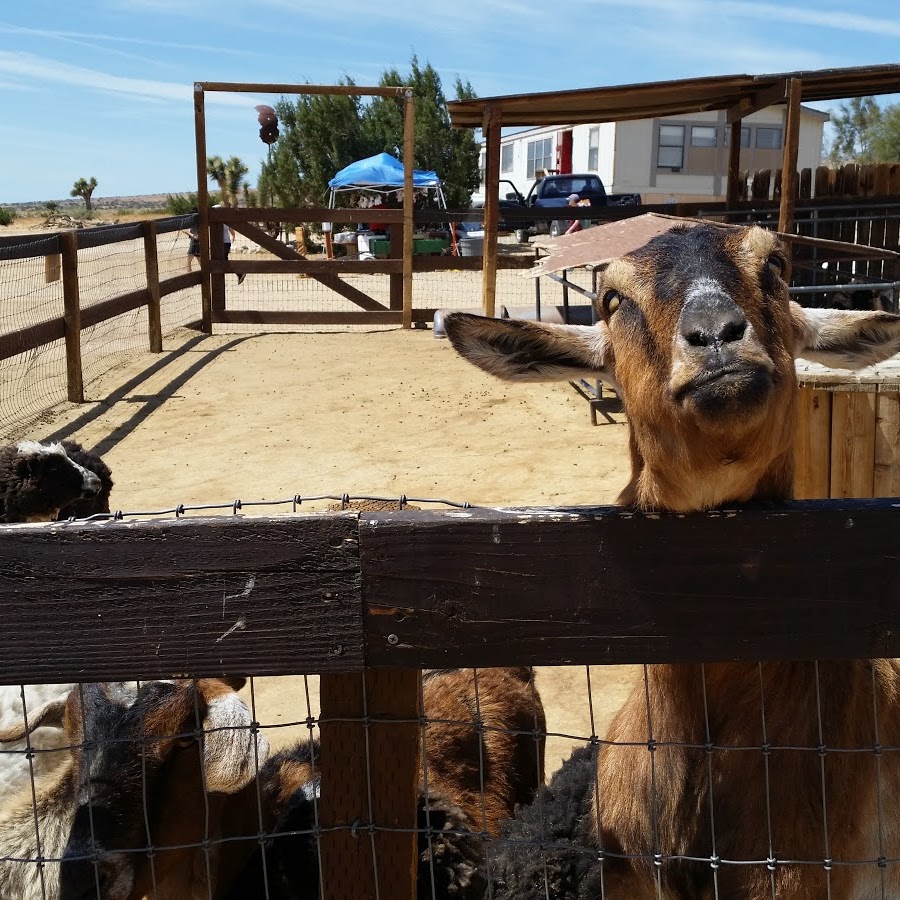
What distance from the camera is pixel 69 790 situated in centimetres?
277

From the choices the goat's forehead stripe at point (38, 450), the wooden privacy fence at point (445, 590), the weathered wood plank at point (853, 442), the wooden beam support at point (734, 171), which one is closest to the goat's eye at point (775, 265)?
the wooden privacy fence at point (445, 590)

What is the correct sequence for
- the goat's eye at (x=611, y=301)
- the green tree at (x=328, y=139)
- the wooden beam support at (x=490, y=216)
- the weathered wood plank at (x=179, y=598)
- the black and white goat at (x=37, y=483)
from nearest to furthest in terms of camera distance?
→ the weathered wood plank at (x=179, y=598), the goat's eye at (x=611, y=301), the black and white goat at (x=37, y=483), the wooden beam support at (x=490, y=216), the green tree at (x=328, y=139)

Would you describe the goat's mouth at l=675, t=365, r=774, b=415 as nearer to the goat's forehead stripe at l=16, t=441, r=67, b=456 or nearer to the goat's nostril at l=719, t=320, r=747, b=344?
the goat's nostril at l=719, t=320, r=747, b=344

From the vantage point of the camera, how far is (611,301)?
2502 mm

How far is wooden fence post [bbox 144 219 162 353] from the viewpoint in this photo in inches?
517

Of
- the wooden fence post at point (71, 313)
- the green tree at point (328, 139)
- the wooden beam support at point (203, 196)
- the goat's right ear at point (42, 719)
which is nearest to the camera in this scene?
the goat's right ear at point (42, 719)

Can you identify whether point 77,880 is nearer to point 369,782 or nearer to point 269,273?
point 369,782

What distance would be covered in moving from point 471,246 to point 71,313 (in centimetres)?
2034

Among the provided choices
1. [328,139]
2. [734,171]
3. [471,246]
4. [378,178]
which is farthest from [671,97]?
[328,139]

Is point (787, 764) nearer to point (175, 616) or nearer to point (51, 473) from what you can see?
point (175, 616)

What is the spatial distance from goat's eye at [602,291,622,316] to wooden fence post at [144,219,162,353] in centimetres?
1155

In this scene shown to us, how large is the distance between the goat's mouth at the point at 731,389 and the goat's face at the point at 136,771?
1.45 metres

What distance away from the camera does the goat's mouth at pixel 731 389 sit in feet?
6.18

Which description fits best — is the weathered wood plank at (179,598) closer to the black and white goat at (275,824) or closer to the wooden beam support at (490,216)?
the black and white goat at (275,824)
